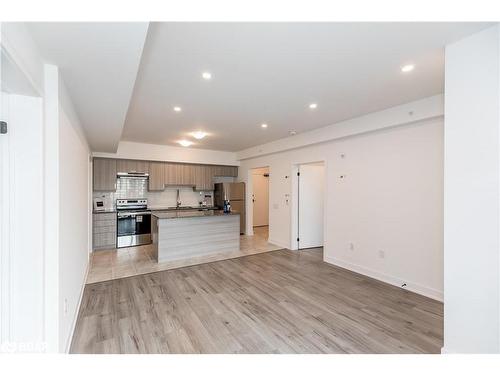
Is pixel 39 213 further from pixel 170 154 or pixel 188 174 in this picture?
pixel 188 174

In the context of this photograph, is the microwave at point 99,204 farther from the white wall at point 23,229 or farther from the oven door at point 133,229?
the white wall at point 23,229

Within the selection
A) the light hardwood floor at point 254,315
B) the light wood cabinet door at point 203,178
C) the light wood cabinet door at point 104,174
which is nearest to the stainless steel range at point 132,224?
the light wood cabinet door at point 104,174

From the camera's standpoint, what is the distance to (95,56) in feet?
5.24

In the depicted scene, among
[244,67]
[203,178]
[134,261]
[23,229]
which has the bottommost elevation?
[134,261]

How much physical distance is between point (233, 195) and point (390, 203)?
4.37 m

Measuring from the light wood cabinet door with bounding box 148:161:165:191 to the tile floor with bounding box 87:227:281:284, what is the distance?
1.56m

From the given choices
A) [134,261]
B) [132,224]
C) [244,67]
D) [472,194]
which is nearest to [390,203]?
[472,194]

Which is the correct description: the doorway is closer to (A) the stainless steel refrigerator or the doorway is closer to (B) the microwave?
(A) the stainless steel refrigerator

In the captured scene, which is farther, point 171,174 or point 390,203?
point 171,174

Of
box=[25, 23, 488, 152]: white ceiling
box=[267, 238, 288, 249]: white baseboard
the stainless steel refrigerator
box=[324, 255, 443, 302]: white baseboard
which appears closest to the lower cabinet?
box=[25, 23, 488, 152]: white ceiling

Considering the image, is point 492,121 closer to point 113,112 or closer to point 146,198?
point 113,112

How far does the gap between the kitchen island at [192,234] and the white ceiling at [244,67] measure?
6.48 ft
